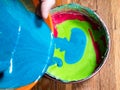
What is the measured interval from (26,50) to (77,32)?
44 centimetres

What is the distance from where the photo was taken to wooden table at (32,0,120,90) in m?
1.11

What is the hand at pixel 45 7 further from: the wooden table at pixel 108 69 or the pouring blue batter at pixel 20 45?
the wooden table at pixel 108 69

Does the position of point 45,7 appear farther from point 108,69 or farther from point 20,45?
point 108,69

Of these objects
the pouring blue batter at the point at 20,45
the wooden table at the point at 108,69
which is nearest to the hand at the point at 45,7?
the pouring blue batter at the point at 20,45

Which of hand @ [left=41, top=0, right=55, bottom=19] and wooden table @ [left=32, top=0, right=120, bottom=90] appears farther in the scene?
wooden table @ [left=32, top=0, right=120, bottom=90]

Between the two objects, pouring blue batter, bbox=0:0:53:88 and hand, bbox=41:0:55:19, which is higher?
hand, bbox=41:0:55:19

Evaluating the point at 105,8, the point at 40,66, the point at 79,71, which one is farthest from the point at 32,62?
the point at 105,8

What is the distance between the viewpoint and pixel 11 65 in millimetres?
700

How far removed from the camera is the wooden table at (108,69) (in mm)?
1111

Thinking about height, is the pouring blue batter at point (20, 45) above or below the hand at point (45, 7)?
below

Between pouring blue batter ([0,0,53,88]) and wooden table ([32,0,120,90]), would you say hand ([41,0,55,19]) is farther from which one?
wooden table ([32,0,120,90])

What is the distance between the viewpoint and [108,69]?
1117mm

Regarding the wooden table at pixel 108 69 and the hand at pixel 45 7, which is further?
the wooden table at pixel 108 69

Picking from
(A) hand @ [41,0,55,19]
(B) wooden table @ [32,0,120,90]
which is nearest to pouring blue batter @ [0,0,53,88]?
(A) hand @ [41,0,55,19]
